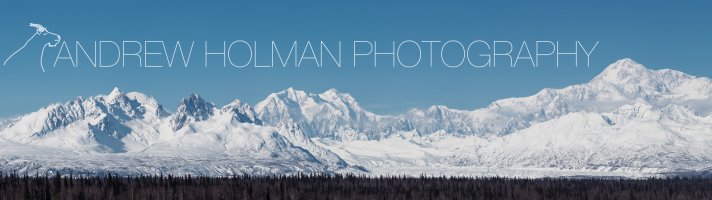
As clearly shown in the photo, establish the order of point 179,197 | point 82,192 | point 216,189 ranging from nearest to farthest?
1. point 82,192
2. point 179,197
3. point 216,189

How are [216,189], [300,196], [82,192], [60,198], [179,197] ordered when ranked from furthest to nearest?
[300,196] → [216,189] → [179,197] → [82,192] → [60,198]

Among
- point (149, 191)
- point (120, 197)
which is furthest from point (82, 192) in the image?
point (149, 191)

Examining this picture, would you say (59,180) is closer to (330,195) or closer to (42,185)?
(42,185)

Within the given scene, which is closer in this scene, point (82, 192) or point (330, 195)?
point (82, 192)

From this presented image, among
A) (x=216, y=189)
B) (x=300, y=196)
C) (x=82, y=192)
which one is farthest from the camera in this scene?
(x=300, y=196)

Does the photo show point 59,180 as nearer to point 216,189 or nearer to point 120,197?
point 120,197

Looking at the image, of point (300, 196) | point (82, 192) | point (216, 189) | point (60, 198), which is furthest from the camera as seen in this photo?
point (300, 196)

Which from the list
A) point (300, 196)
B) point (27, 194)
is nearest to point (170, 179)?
point (300, 196)

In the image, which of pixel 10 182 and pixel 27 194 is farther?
pixel 10 182
